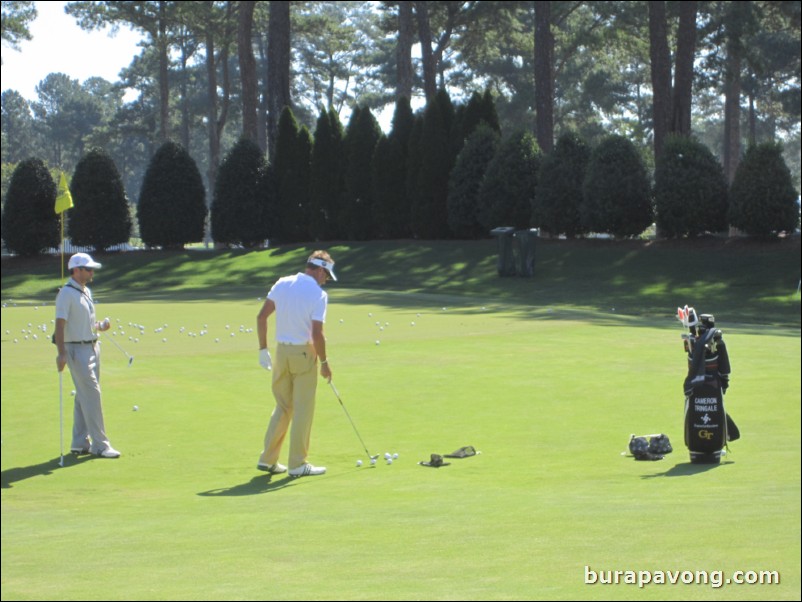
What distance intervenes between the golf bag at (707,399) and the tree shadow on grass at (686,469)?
76 millimetres

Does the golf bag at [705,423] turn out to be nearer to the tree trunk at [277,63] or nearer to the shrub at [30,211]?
the shrub at [30,211]

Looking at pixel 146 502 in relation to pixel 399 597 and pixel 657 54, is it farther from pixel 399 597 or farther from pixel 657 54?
pixel 657 54

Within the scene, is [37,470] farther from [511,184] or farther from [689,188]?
[511,184]

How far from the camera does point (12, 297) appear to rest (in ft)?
139

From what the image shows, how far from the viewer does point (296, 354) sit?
10.8 metres

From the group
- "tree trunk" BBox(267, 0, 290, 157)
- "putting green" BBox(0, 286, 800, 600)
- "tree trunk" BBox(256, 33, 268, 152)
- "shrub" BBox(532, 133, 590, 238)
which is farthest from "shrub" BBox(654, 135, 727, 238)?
"tree trunk" BBox(256, 33, 268, 152)

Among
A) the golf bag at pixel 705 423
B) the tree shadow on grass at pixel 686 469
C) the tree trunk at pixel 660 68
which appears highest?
the tree trunk at pixel 660 68

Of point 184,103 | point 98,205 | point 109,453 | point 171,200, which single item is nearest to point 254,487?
point 109,453

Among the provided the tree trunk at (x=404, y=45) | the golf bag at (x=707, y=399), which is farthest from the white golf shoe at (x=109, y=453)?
the tree trunk at (x=404, y=45)

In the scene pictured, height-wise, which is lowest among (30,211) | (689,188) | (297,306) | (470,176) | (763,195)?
(297,306)

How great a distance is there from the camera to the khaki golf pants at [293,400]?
10812mm

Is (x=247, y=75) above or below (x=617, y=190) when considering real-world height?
above

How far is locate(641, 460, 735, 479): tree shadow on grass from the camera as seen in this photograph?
10.5 m

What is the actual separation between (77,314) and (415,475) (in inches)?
157
